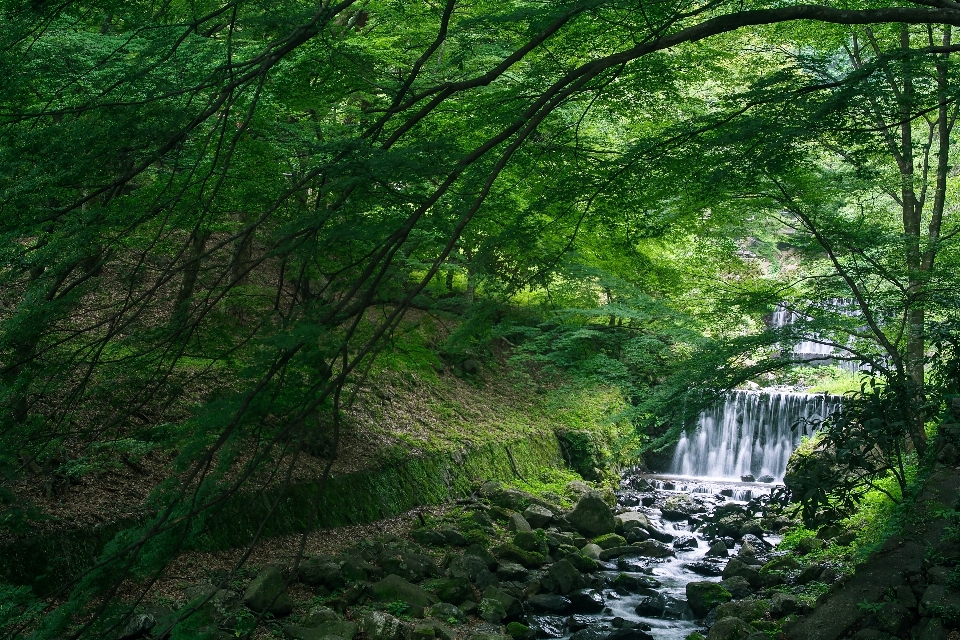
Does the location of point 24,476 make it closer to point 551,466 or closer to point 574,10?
point 574,10

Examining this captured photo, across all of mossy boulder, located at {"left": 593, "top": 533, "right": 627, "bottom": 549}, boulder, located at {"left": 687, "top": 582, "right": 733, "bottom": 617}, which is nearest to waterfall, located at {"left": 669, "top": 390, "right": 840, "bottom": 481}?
mossy boulder, located at {"left": 593, "top": 533, "right": 627, "bottom": 549}

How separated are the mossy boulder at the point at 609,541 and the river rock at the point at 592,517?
27 centimetres

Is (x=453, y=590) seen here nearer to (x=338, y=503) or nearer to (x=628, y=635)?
(x=628, y=635)

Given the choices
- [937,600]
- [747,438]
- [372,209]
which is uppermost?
[372,209]

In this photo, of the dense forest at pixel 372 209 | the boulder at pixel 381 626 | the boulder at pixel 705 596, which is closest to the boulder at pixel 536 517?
the dense forest at pixel 372 209

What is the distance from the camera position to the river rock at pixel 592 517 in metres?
10.6

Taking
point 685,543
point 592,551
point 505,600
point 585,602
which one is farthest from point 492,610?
point 685,543

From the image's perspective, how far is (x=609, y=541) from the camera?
10172 mm

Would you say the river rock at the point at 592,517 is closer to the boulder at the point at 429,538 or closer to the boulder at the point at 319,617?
the boulder at the point at 429,538

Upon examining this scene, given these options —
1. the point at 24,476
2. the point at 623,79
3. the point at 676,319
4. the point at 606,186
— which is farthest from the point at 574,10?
the point at 676,319

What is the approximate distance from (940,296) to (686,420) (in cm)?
243

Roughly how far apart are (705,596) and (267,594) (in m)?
4.82

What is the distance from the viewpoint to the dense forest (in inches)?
125

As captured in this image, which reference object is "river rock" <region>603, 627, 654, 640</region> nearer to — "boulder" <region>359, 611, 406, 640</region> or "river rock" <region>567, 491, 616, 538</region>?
"boulder" <region>359, 611, 406, 640</region>
